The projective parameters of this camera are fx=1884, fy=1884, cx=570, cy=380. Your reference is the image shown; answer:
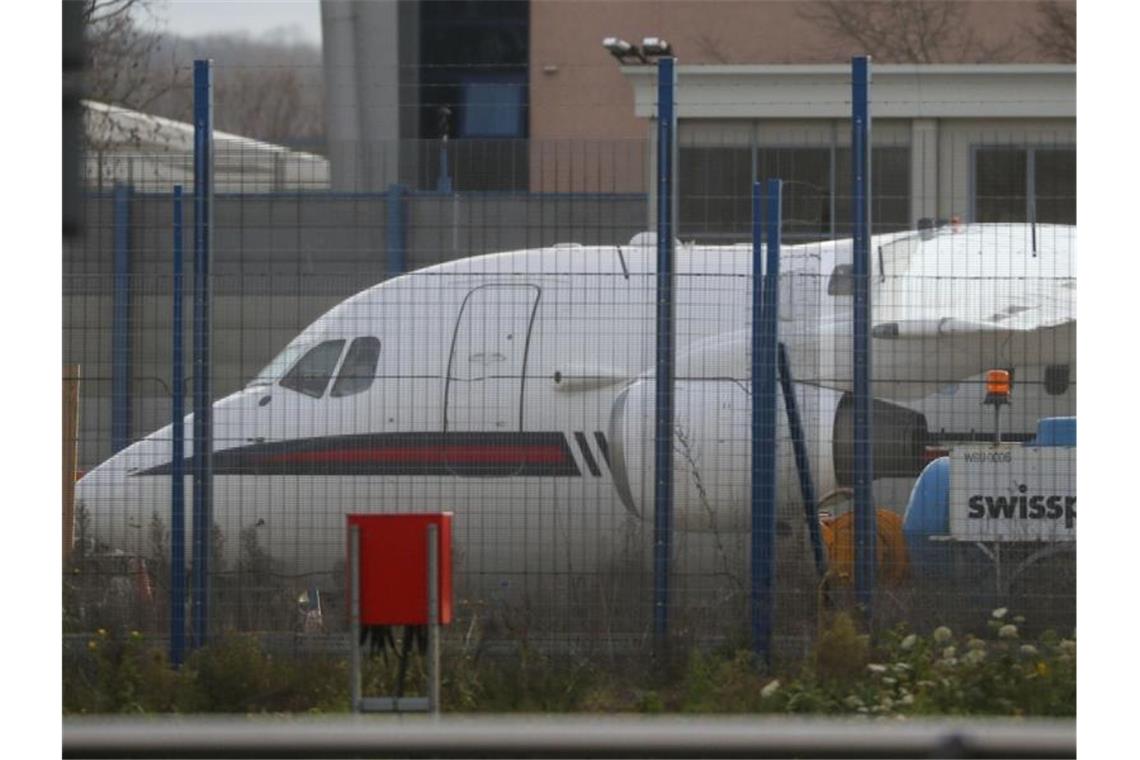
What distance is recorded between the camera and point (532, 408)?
35.9 feet

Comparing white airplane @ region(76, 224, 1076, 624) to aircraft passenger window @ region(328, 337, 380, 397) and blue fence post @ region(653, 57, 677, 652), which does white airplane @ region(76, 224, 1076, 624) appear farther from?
blue fence post @ region(653, 57, 677, 652)

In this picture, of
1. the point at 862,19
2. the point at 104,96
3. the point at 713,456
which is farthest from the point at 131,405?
the point at 862,19

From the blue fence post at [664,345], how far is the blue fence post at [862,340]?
102 centimetres

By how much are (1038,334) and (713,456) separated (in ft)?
7.06

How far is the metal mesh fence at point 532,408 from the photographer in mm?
10258

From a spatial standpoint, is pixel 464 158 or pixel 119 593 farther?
pixel 464 158

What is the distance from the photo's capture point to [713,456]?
10.6 meters

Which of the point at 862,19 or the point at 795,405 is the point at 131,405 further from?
the point at 862,19

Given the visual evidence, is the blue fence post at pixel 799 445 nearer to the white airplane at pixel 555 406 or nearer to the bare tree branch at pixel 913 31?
the white airplane at pixel 555 406

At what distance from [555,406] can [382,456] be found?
110cm

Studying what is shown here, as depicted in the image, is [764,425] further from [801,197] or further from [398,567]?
[801,197]

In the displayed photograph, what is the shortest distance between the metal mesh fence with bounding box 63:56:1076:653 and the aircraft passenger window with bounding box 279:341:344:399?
0.07 ft

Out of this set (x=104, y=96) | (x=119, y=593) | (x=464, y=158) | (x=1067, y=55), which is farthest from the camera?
(x=1067, y=55)

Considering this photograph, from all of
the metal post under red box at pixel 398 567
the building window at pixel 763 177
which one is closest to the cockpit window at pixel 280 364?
the metal post under red box at pixel 398 567
